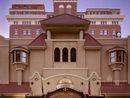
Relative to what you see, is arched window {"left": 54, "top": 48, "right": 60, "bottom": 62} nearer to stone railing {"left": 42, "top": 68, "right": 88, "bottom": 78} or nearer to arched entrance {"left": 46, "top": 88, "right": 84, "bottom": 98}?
stone railing {"left": 42, "top": 68, "right": 88, "bottom": 78}

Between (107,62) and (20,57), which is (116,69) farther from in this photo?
(20,57)

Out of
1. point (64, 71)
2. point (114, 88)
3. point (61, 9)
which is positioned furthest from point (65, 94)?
point (61, 9)

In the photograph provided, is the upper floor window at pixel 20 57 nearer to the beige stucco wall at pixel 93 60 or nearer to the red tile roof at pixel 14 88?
the red tile roof at pixel 14 88

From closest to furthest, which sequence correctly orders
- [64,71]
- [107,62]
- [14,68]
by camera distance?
[64,71] < [14,68] < [107,62]

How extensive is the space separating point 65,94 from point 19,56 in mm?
4075

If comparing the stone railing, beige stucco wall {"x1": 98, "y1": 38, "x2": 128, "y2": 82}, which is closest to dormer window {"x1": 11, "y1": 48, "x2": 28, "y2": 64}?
the stone railing

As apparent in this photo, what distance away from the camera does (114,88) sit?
22.4m

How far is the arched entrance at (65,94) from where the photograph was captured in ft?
66.3

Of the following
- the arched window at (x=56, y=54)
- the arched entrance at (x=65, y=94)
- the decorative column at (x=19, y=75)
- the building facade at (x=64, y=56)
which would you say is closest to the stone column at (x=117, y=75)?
the building facade at (x=64, y=56)

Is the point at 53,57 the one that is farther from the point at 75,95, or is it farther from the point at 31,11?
the point at 31,11

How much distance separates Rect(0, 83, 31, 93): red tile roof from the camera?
2191 cm

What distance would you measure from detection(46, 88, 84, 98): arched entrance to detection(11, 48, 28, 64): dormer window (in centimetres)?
354

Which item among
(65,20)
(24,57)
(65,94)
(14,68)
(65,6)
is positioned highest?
(65,6)

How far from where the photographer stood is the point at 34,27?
52.2 meters
